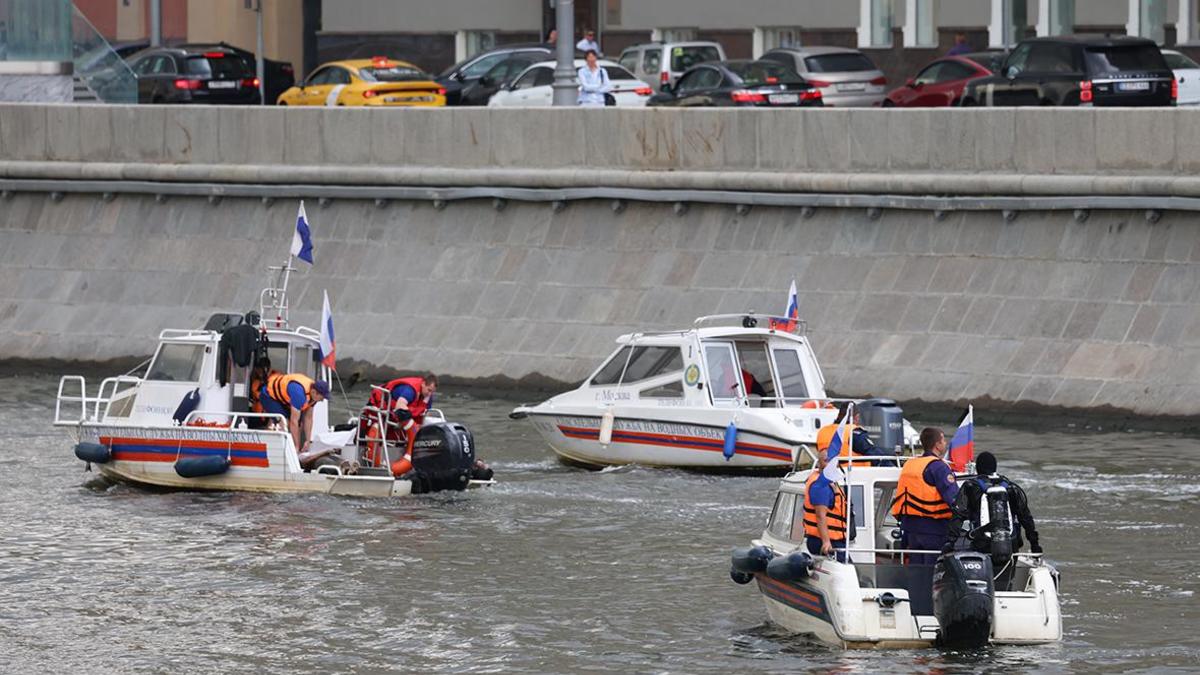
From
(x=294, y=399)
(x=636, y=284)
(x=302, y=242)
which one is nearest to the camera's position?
(x=294, y=399)

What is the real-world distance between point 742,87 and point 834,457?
24.0 metres

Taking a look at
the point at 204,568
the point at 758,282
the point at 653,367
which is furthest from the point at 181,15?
the point at 204,568

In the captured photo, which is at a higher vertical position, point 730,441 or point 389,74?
point 389,74

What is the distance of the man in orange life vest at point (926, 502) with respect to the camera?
51.5ft

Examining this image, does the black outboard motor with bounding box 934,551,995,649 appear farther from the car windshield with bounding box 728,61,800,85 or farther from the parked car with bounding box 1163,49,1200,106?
the car windshield with bounding box 728,61,800,85

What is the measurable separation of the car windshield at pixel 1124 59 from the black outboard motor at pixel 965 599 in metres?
20.5

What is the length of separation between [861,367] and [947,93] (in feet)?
44.1

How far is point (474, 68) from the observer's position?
46.6 metres

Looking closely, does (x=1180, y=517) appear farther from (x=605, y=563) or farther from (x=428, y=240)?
(x=428, y=240)

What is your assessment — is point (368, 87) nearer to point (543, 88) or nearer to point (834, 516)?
point (543, 88)

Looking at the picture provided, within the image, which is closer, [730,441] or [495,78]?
[730,441]

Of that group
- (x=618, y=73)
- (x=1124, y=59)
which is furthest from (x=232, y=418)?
(x=618, y=73)

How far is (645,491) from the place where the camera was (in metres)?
22.7

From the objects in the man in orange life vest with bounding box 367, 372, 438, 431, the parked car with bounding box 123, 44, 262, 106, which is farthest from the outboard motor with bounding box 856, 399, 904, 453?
the parked car with bounding box 123, 44, 262, 106
